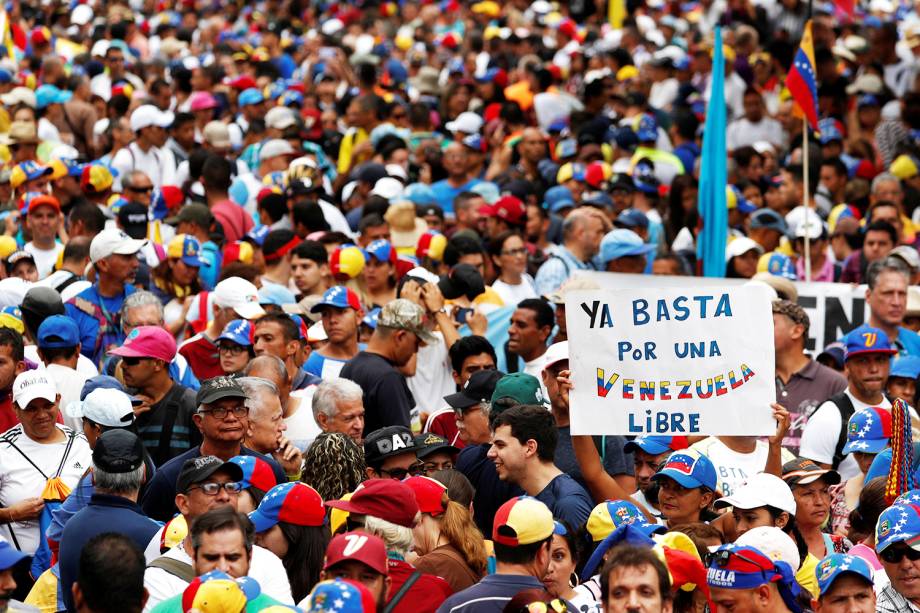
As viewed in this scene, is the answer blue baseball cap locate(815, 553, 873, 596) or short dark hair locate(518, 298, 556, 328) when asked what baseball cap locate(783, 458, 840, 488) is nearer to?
blue baseball cap locate(815, 553, 873, 596)

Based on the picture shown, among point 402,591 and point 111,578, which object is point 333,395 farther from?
Result: point 111,578

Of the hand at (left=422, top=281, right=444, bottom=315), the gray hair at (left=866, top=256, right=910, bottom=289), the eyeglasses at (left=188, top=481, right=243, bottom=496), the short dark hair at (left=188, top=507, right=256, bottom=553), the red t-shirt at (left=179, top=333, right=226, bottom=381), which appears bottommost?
the gray hair at (left=866, top=256, right=910, bottom=289)

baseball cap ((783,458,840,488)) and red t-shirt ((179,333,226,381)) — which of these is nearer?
baseball cap ((783,458,840,488))

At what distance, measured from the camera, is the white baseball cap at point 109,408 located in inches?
318

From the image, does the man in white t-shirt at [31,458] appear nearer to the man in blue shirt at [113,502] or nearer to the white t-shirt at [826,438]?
the man in blue shirt at [113,502]

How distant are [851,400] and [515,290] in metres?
3.21

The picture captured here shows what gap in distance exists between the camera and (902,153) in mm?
17547

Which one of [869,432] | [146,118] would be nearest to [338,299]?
[869,432]

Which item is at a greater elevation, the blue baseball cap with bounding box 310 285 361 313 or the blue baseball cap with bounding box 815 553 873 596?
the blue baseball cap with bounding box 310 285 361 313

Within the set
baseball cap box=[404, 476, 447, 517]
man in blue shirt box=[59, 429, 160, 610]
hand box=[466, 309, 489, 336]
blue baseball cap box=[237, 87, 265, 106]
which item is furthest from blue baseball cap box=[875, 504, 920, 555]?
blue baseball cap box=[237, 87, 265, 106]

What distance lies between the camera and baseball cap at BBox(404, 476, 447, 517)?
7242 mm

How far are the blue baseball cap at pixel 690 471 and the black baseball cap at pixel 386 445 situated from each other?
1.29 m

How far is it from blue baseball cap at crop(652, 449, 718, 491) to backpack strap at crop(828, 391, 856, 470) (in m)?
A: 1.70

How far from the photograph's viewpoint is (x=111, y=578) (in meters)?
5.80
